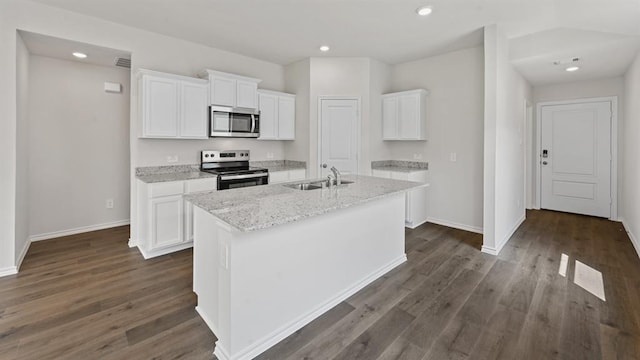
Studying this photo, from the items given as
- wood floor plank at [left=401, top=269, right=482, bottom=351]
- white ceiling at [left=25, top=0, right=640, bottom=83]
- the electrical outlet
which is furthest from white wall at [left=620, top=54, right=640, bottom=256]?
the electrical outlet

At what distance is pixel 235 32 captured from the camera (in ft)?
12.3

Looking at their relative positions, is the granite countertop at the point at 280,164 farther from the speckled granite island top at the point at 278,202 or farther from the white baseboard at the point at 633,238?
the white baseboard at the point at 633,238

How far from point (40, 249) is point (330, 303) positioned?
12.1 ft

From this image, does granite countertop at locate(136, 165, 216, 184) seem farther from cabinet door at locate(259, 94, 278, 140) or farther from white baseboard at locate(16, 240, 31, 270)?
white baseboard at locate(16, 240, 31, 270)

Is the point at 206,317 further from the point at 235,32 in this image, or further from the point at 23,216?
the point at 235,32

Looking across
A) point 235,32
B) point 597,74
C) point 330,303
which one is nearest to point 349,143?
point 235,32

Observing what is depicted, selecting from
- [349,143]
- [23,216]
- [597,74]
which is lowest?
[23,216]

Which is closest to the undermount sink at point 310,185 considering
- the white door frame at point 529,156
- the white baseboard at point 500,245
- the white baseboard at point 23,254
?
the white baseboard at point 500,245

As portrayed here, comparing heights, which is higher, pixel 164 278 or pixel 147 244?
pixel 147 244

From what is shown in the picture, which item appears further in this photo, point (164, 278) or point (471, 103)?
point (471, 103)

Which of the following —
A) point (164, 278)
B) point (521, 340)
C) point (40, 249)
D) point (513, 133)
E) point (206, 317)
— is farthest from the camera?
point (513, 133)

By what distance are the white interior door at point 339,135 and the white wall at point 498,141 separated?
75.2 inches

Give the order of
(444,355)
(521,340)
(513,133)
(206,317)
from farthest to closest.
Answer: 1. (513,133)
2. (206,317)
3. (521,340)
4. (444,355)

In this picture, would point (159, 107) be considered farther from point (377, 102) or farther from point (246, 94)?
point (377, 102)
